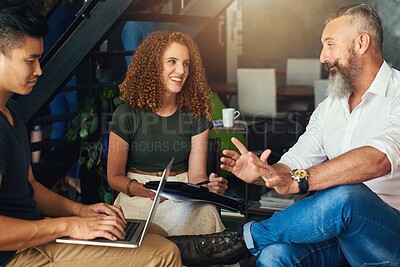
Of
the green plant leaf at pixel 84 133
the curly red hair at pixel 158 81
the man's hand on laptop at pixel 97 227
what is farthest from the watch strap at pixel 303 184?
the green plant leaf at pixel 84 133

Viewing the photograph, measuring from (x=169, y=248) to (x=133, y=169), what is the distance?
3.03 ft

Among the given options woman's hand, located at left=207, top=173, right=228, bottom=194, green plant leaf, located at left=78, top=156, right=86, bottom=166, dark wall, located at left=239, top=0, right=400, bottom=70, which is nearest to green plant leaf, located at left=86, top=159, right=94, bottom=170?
A: green plant leaf, located at left=78, top=156, right=86, bottom=166

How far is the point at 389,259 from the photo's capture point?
2.13 meters

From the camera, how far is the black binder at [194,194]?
231 centimetres

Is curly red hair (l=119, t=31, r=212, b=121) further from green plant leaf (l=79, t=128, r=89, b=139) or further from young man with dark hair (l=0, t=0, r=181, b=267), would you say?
green plant leaf (l=79, t=128, r=89, b=139)

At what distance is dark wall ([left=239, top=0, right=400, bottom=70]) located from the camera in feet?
27.8

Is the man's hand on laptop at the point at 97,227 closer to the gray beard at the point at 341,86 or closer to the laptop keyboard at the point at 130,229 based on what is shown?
the laptop keyboard at the point at 130,229

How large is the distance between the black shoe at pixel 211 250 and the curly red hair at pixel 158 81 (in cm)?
68

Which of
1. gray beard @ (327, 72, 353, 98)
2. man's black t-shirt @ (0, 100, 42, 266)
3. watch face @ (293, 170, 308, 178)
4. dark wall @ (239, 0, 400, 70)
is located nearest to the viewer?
man's black t-shirt @ (0, 100, 42, 266)

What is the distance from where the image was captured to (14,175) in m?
1.83

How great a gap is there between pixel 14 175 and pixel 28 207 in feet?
0.48

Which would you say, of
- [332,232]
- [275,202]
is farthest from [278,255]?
[275,202]

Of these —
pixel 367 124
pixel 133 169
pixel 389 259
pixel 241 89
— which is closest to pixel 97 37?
pixel 133 169

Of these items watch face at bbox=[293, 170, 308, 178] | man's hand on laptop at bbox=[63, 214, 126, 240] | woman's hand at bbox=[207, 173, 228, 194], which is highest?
watch face at bbox=[293, 170, 308, 178]
